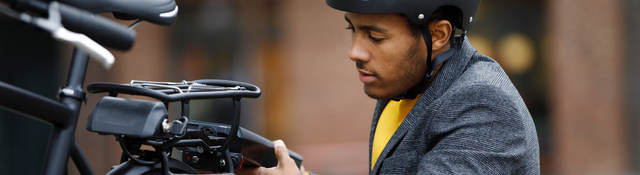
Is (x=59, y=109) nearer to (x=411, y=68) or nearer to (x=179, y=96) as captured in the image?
(x=179, y=96)

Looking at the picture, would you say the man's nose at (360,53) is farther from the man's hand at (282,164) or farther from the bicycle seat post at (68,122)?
the bicycle seat post at (68,122)

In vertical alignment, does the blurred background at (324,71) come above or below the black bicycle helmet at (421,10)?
below

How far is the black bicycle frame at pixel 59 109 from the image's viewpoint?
6.04ft

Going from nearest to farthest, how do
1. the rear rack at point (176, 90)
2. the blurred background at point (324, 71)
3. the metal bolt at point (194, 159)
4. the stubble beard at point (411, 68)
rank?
1. the rear rack at point (176, 90)
2. the metal bolt at point (194, 159)
3. the stubble beard at point (411, 68)
4. the blurred background at point (324, 71)

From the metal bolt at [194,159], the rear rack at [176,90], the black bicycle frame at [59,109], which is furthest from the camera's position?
the metal bolt at [194,159]

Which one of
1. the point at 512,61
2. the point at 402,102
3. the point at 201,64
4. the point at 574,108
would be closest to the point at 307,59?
the point at 201,64

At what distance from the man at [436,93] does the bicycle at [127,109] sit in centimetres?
24

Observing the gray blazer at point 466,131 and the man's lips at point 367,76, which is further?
the man's lips at point 367,76

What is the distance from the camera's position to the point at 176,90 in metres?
2.18

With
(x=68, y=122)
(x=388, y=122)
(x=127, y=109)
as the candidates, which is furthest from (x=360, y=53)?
(x=68, y=122)

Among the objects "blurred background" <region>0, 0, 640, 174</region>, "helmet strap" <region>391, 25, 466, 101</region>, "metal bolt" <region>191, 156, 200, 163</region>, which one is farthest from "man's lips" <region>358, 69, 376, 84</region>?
"blurred background" <region>0, 0, 640, 174</region>

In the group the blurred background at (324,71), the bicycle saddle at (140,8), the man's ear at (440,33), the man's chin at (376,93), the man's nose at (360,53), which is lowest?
the blurred background at (324,71)

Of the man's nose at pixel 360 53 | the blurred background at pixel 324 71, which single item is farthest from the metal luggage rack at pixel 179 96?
the blurred background at pixel 324 71

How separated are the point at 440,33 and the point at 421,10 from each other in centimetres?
18
